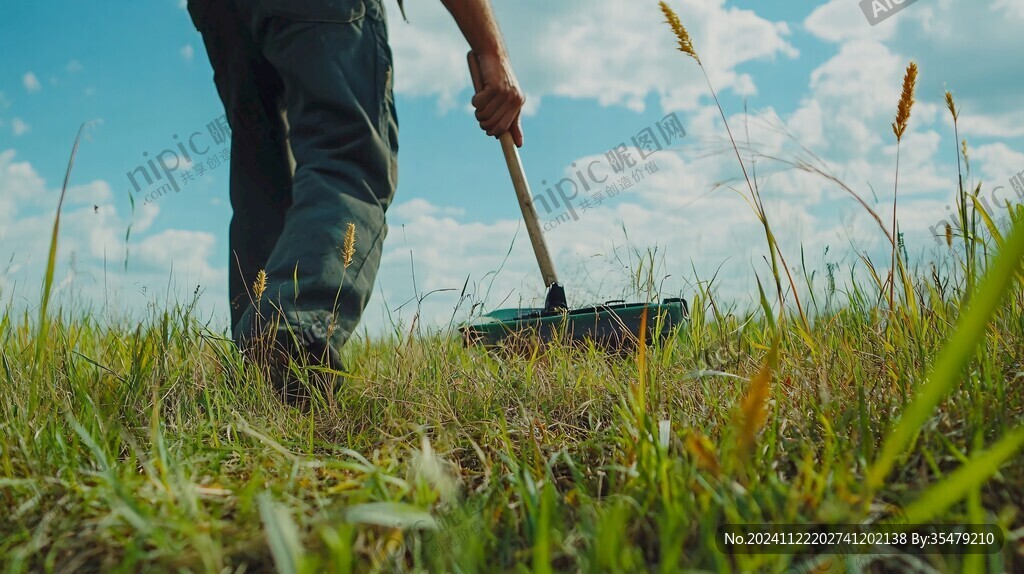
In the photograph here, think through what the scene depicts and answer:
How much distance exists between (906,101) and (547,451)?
93cm

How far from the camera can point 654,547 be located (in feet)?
2.73

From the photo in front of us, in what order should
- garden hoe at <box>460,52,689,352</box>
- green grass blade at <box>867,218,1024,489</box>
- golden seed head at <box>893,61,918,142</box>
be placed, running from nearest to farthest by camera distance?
green grass blade at <box>867,218,1024,489</box> < golden seed head at <box>893,61,918,142</box> < garden hoe at <box>460,52,689,352</box>

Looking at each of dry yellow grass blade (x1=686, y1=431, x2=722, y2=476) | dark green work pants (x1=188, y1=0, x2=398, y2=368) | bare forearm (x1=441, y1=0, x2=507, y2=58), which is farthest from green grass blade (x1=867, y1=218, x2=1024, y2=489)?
bare forearm (x1=441, y1=0, x2=507, y2=58)

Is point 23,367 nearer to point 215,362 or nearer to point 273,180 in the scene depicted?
point 215,362

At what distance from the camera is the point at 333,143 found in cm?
213

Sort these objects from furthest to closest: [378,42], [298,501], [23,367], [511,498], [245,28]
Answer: [245,28] < [378,42] < [23,367] < [511,498] < [298,501]

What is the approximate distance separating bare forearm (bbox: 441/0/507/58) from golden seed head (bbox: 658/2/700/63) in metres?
0.96

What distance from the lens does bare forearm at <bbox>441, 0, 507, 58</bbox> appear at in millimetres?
2283

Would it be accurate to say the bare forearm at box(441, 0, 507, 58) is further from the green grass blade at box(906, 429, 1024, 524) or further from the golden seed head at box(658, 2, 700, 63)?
the green grass blade at box(906, 429, 1024, 524)

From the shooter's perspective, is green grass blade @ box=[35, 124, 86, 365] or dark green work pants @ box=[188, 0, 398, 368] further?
dark green work pants @ box=[188, 0, 398, 368]

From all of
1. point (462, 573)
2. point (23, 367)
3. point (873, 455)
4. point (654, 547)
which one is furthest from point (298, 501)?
point (23, 367)

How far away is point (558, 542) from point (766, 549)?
214 mm

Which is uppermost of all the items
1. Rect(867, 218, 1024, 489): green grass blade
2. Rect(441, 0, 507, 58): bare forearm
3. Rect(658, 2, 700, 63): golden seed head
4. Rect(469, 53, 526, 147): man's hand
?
Rect(441, 0, 507, 58): bare forearm

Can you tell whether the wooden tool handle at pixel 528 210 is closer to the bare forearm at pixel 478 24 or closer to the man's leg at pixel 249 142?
the bare forearm at pixel 478 24
